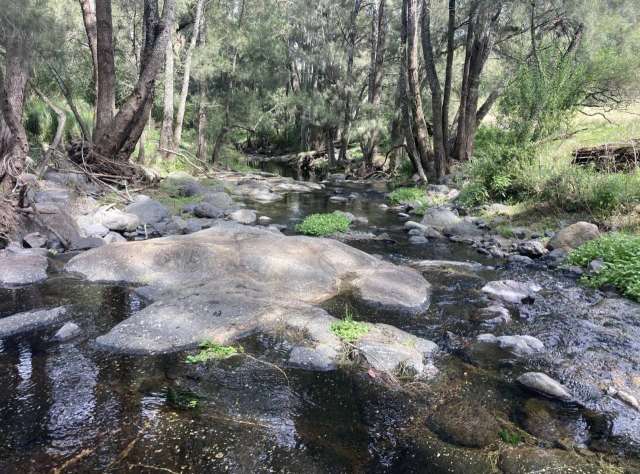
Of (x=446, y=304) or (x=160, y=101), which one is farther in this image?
(x=160, y=101)

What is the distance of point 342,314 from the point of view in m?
5.63

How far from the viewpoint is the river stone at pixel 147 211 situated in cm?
1041

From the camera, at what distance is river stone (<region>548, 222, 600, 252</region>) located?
8.88 meters

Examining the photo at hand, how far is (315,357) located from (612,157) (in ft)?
34.0

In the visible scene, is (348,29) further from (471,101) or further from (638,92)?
(638,92)

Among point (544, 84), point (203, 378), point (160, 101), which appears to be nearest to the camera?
point (203, 378)

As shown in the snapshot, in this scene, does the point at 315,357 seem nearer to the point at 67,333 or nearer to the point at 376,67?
the point at 67,333

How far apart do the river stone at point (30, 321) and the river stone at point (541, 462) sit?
460cm

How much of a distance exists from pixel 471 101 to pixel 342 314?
15.9 m

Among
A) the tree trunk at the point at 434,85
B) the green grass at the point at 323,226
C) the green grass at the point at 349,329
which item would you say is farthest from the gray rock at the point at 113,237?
the tree trunk at the point at 434,85

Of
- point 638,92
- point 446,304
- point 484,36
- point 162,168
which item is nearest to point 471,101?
point 484,36

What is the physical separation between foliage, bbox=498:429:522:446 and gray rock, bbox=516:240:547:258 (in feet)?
20.4

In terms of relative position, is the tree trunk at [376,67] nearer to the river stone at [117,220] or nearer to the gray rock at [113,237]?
the river stone at [117,220]

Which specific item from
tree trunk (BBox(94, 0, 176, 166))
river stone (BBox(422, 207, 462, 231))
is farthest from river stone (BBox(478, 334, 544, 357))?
tree trunk (BBox(94, 0, 176, 166))
